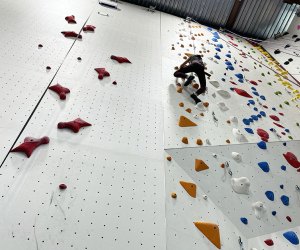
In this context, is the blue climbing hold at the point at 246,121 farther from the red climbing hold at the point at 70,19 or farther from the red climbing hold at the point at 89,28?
the red climbing hold at the point at 70,19

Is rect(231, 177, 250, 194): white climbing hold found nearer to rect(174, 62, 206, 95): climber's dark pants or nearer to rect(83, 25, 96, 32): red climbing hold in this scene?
rect(174, 62, 206, 95): climber's dark pants

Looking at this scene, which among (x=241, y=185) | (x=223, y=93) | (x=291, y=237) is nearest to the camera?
(x=291, y=237)

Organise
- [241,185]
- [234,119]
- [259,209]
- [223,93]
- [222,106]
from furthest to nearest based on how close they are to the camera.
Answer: [223,93] → [222,106] → [234,119] → [241,185] → [259,209]

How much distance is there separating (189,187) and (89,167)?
0.81 metres

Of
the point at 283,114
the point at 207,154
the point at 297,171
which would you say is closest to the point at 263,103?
the point at 283,114

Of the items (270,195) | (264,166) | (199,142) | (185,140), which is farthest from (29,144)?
(264,166)

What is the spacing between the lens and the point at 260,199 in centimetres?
239

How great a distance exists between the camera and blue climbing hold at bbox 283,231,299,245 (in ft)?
7.02

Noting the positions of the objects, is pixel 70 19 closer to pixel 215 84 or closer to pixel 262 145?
pixel 215 84

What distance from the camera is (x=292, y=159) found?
3027 mm

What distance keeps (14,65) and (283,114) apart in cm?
354

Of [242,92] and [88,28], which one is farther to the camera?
[88,28]

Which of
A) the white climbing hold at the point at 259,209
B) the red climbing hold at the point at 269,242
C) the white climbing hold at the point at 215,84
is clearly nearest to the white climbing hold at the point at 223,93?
the white climbing hold at the point at 215,84

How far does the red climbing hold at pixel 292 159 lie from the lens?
299cm
